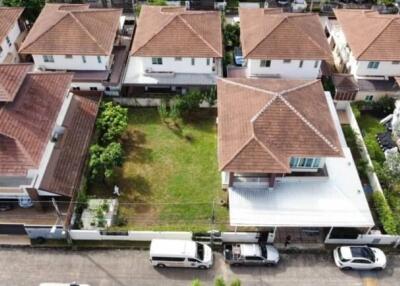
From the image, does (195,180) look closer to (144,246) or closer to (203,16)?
(144,246)

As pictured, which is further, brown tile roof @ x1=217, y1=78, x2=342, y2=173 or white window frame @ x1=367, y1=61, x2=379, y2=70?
white window frame @ x1=367, y1=61, x2=379, y2=70

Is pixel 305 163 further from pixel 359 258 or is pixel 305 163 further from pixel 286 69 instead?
pixel 286 69

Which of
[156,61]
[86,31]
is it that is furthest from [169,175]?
[86,31]

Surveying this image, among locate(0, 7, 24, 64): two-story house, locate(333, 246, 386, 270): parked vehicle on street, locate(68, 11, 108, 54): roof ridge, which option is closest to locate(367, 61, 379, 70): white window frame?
locate(333, 246, 386, 270): parked vehicle on street

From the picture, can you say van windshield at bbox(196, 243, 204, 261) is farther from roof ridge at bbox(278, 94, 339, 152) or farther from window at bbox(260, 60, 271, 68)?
window at bbox(260, 60, 271, 68)

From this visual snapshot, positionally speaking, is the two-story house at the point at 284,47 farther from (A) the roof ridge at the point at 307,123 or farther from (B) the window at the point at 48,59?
(B) the window at the point at 48,59

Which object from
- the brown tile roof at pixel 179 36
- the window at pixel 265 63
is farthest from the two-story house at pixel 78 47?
the window at pixel 265 63

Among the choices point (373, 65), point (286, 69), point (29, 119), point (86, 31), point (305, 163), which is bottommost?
point (305, 163)
